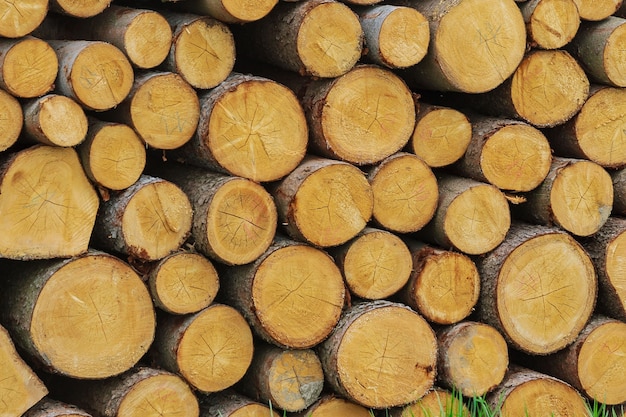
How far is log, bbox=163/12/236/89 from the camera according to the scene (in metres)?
3.28

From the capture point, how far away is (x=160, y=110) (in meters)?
3.25

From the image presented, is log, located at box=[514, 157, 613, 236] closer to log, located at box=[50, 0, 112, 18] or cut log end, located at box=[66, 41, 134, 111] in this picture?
cut log end, located at box=[66, 41, 134, 111]

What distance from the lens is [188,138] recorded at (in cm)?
334

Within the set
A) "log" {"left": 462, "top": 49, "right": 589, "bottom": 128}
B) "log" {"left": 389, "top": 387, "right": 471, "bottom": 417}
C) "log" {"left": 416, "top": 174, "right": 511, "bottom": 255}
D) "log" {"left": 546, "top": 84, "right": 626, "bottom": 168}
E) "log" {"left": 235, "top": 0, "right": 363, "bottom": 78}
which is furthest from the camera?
"log" {"left": 546, "top": 84, "right": 626, "bottom": 168}

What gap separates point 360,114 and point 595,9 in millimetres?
1123

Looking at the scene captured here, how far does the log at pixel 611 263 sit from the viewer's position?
12.6 feet

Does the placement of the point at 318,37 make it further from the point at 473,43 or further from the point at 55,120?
the point at 55,120

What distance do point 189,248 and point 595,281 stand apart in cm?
163

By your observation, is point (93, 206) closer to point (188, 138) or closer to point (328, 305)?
point (188, 138)

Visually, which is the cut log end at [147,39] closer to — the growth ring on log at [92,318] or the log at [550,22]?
the growth ring on log at [92,318]

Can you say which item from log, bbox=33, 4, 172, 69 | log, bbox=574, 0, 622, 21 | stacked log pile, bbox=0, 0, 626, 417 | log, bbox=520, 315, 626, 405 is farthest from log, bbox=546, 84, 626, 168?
log, bbox=33, 4, 172, 69

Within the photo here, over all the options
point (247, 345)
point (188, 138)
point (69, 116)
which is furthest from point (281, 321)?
point (69, 116)

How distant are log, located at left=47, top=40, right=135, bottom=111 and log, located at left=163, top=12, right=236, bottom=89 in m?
0.20

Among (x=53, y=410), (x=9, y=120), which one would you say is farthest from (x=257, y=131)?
(x=53, y=410)
